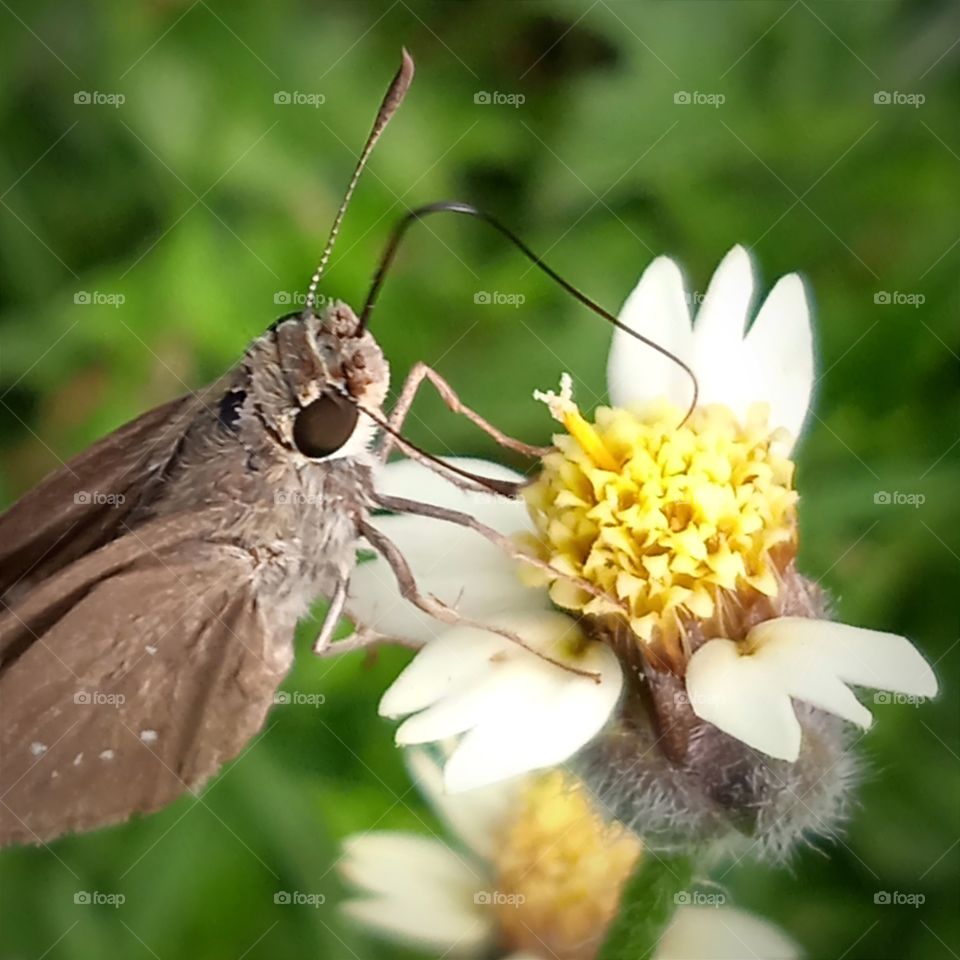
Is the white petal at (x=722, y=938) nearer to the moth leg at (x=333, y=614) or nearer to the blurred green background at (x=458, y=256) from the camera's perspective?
the blurred green background at (x=458, y=256)

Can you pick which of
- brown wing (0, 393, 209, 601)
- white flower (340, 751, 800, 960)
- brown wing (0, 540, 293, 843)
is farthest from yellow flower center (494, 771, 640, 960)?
brown wing (0, 393, 209, 601)

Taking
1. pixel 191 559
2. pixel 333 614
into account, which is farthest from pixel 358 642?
pixel 191 559

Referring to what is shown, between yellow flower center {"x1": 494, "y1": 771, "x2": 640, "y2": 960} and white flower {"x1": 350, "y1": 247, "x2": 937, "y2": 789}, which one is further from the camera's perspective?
yellow flower center {"x1": 494, "y1": 771, "x2": 640, "y2": 960}

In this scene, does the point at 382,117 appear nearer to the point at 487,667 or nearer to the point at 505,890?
the point at 487,667

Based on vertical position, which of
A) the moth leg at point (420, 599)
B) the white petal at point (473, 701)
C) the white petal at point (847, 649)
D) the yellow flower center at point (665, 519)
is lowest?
the white petal at point (473, 701)

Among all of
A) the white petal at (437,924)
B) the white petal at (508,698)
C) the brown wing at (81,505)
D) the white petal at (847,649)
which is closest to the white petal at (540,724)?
the white petal at (508,698)

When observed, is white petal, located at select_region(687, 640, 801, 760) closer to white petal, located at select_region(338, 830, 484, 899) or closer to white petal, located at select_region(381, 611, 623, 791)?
white petal, located at select_region(381, 611, 623, 791)
